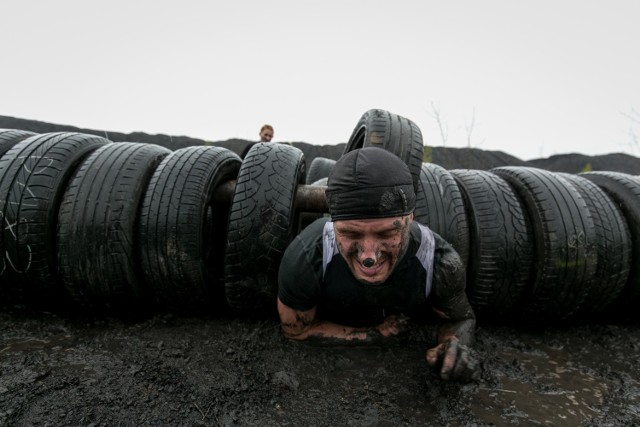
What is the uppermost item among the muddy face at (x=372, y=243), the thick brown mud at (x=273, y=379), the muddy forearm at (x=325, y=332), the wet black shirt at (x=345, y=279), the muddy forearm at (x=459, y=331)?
the muddy face at (x=372, y=243)

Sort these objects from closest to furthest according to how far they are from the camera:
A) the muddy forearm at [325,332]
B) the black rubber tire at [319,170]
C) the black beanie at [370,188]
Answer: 1. the black beanie at [370,188]
2. the muddy forearm at [325,332]
3. the black rubber tire at [319,170]

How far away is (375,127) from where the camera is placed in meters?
2.76

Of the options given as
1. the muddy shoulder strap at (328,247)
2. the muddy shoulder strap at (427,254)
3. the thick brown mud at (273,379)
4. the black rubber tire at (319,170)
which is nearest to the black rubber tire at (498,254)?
the thick brown mud at (273,379)

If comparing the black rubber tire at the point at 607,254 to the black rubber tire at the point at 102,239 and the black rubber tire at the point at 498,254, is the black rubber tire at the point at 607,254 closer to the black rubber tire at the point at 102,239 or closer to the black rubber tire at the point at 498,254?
the black rubber tire at the point at 498,254

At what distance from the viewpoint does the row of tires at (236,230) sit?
2.40 metres

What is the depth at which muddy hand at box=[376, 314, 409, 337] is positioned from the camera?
226 centimetres

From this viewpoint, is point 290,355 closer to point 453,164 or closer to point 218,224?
point 218,224

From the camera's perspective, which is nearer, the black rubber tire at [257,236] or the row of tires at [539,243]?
the black rubber tire at [257,236]

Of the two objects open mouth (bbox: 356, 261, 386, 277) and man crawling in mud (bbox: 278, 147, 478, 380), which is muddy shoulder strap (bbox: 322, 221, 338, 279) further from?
open mouth (bbox: 356, 261, 386, 277)

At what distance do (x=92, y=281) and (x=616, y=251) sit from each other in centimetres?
340

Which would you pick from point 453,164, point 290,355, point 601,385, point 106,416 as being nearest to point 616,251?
point 601,385

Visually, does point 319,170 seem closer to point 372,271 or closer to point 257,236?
point 257,236

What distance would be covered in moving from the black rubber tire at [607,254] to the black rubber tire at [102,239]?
300 cm

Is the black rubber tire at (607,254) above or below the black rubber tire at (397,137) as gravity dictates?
below
